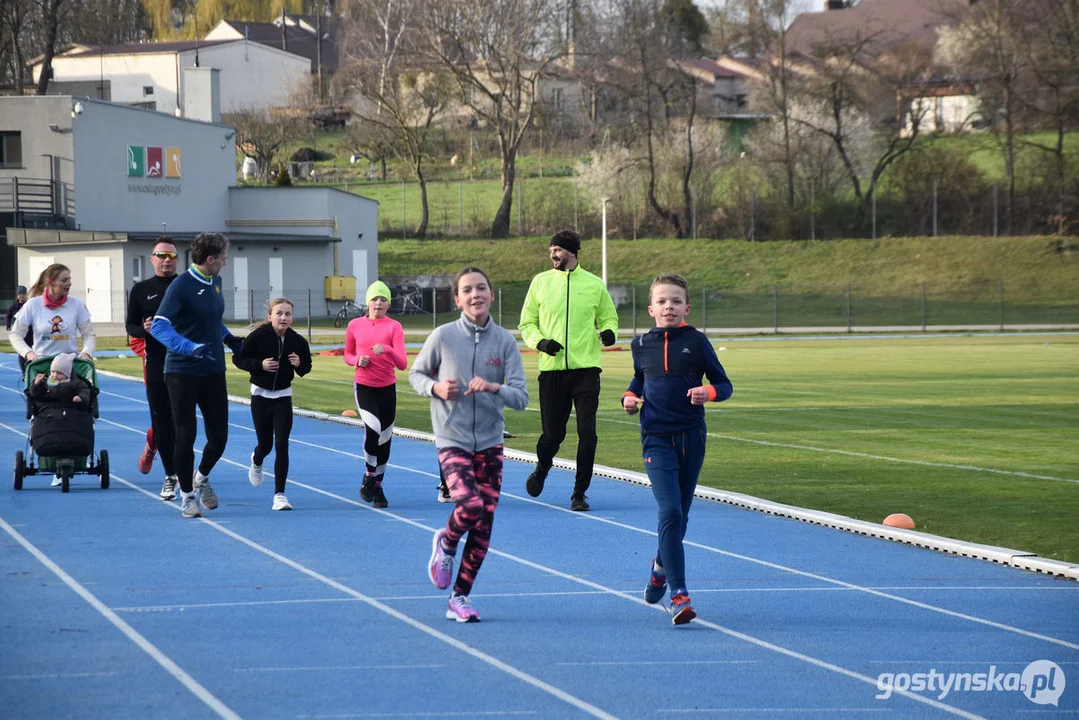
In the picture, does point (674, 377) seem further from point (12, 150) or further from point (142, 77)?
point (142, 77)

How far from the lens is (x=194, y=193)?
56.1 m

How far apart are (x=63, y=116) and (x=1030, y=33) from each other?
47734 mm

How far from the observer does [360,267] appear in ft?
193

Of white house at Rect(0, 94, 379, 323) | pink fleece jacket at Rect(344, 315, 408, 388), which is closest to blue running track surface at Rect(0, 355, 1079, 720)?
pink fleece jacket at Rect(344, 315, 408, 388)

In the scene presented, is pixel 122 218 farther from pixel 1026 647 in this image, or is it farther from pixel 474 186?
pixel 1026 647

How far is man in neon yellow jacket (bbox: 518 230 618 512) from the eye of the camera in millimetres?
10719

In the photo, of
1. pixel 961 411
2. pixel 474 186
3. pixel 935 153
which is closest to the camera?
pixel 961 411

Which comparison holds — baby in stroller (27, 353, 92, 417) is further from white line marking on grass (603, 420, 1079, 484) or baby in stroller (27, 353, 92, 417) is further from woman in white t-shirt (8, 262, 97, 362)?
white line marking on grass (603, 420, 1079, 484)

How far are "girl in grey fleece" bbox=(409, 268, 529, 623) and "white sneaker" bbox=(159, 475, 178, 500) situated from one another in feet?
15.3

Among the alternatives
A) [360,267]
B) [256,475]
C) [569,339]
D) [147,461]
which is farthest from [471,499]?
[360,267]

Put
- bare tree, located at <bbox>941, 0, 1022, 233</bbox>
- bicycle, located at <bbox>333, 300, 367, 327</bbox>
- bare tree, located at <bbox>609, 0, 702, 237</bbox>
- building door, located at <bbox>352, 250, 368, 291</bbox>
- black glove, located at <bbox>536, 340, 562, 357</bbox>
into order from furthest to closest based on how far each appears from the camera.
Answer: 1. bare tree, located at <bbox>609, 0, 702, 237</bbox>
2. bare tree, located at <bbox>941, 0, 1022, 233</bbox>
3. building door, located at <bbox>352, 250, 368, 291</bbox>
4. bicycle, located at <bbox>333, 300, 367, 327</bbox>
5. black glove, located at <bbox>536, 340, 562, 357</bbox>

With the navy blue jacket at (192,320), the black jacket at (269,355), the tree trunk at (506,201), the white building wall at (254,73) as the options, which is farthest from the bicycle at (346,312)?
the navy blue jacket at (192,320)

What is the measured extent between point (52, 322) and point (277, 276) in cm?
4380

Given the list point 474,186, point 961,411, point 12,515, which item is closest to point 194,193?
point 474,186
